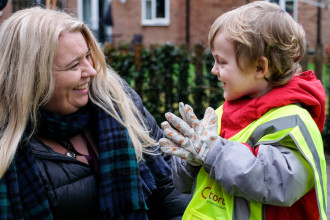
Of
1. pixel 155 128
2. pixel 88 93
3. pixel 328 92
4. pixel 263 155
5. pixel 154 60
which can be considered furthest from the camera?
pixel 328 92

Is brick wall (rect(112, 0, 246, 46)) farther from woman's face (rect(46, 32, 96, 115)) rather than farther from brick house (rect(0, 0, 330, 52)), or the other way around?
woman's face (rect(46, 32, 96, 115))

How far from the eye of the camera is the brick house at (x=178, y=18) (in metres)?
17.8

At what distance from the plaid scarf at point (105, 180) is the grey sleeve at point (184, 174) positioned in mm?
246

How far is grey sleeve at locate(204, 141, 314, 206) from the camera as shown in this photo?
1561 mm

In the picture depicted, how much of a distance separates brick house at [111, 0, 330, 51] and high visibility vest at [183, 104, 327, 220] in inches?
603

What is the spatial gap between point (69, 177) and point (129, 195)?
0.28m

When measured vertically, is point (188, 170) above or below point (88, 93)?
→ below

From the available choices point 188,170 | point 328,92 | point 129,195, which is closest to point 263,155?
point 188,170

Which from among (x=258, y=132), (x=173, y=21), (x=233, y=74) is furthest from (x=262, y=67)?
(x=173, y=21)

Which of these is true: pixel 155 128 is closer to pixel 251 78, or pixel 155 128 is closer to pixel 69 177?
pixel 69 177

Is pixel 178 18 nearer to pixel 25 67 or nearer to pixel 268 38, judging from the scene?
pixel 25 67

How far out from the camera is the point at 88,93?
7.14ft

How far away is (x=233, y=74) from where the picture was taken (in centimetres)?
173

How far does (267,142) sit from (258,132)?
6cm
